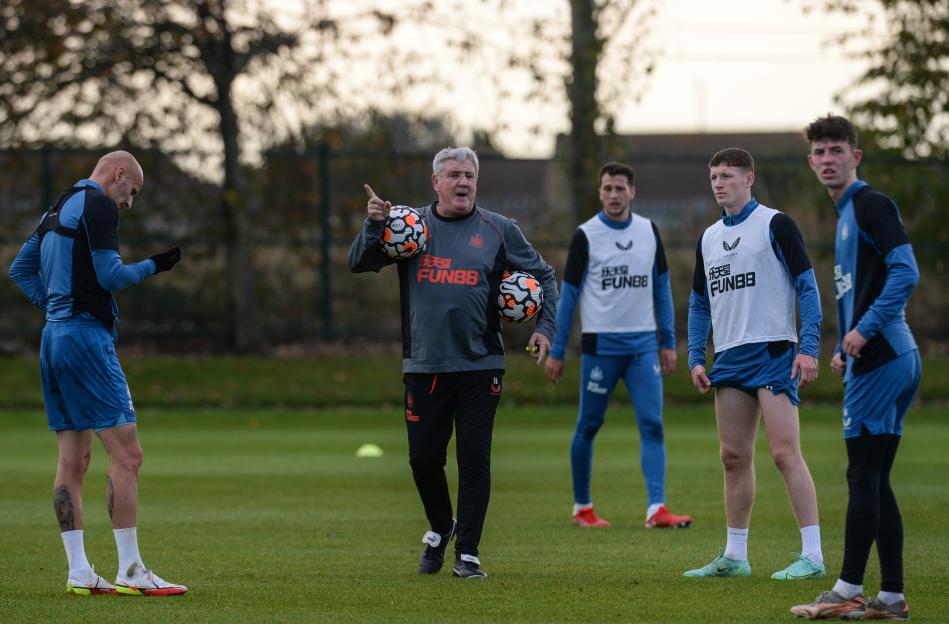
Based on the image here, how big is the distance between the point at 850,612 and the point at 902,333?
4.00ft

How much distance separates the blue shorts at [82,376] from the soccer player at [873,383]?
3.40 meters

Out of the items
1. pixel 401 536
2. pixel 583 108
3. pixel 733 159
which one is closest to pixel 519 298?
pixel 733 159

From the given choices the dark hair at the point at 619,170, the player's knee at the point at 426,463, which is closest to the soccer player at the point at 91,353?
the player's knee at the point at 426,463

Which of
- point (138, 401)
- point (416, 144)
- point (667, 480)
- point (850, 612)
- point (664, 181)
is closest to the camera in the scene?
point (850, 612)

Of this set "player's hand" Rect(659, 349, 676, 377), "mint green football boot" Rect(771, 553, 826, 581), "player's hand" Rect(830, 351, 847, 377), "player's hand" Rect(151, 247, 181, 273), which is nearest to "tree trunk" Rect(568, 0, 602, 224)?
"player's hand" Rect(659, 349, 676, 377)

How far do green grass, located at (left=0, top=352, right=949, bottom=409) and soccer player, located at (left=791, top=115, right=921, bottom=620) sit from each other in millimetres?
15220

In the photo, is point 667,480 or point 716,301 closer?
point 716,301

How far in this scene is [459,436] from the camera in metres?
8.26

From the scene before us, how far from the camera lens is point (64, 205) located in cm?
741

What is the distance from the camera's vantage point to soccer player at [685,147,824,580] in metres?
7.86

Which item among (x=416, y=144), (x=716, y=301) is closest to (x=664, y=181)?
(x=416, y=144)

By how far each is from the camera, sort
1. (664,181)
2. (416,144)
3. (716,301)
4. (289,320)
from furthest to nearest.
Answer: (664,181) < (416,144) < (289,320) < (716,301)

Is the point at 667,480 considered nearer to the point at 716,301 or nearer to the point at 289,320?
the point at 716,301

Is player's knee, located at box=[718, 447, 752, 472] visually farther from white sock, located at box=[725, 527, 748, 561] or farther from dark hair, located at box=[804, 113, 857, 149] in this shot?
dark hair, located at box=[804, 113, 857, 149]
